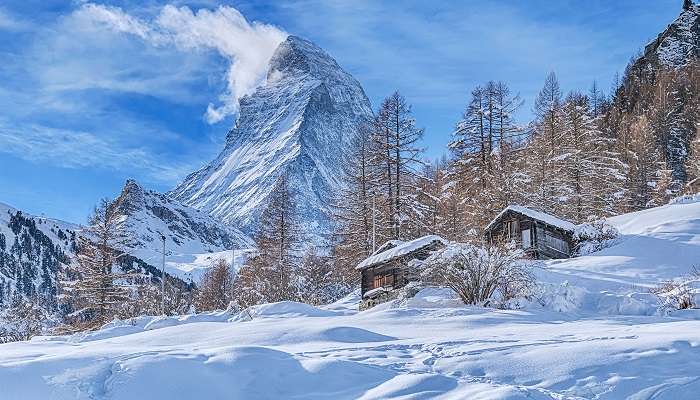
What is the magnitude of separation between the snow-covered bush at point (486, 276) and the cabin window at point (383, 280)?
458 inches

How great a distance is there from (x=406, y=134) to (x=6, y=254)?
158473 mm

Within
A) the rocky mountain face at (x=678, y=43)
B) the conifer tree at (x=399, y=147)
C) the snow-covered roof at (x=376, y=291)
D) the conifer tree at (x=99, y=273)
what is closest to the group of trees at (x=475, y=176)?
the conifer tree at (x=399, y=147)

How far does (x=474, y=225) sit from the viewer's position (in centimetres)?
3444

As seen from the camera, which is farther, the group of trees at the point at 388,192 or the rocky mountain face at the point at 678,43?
the rocky mountain face at the point at 678,43

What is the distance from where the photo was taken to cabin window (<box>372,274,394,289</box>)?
2867 centimetres

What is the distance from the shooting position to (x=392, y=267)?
27.2 metres

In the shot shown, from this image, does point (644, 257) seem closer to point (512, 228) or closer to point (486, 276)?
point (486, 276)

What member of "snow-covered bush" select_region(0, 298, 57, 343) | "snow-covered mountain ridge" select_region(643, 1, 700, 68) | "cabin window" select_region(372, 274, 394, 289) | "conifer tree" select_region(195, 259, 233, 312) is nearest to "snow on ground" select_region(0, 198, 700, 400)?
"cabin window" select_region(372, 274, 394, 289)

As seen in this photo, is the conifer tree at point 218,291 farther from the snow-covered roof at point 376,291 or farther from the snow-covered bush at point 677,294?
the snow-covered bush at point 677,294

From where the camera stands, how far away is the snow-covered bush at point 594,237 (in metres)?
25.7

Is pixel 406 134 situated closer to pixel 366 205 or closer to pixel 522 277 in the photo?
pixel 366 205

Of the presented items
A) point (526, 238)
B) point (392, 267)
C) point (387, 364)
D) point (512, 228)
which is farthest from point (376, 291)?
point (387, 364)

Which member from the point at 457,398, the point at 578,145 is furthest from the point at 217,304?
the point at 457,398

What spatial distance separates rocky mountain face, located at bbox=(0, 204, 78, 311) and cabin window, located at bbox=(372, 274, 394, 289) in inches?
4545
